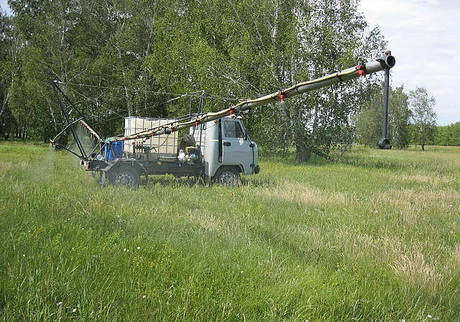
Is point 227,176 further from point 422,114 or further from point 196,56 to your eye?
point 422,114

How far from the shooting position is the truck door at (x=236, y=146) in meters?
14.1

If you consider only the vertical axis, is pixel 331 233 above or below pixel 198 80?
below

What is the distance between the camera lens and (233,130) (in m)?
14.3

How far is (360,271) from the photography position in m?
5.57

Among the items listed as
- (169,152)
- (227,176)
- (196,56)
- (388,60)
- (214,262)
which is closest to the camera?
(214,262)

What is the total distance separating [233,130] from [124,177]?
12.1ft

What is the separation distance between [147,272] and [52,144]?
978cm

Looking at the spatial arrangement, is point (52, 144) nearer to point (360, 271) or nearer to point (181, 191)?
point (181, 191)

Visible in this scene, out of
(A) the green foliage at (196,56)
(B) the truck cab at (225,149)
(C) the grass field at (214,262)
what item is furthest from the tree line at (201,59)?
(C) the grass field at (214,262)

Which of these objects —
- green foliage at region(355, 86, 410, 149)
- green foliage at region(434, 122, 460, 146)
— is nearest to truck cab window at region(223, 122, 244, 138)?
green foliage at region(355, 86, 410, 149)

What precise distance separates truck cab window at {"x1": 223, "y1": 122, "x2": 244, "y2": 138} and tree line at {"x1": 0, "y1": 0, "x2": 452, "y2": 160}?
894cm

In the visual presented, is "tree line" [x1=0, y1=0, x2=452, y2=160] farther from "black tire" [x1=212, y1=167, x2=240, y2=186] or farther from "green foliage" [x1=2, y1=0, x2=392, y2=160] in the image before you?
"black tire" [x1=212, y1=167, x2=240, y2=186]

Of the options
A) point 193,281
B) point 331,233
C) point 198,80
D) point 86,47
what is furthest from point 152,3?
point 193,281

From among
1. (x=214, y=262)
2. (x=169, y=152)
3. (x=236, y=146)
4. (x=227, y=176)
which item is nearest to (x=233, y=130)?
(x=236, y=146)
